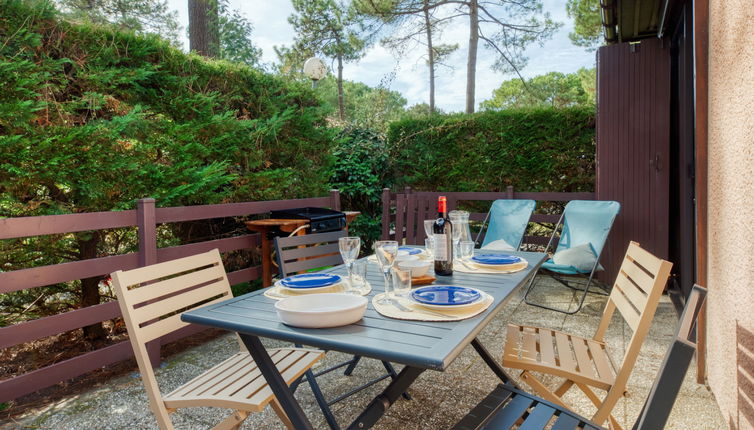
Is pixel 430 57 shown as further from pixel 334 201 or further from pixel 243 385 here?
pixel 243 385

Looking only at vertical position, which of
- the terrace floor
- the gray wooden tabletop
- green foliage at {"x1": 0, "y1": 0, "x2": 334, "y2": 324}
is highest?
green foliage at {"x1": 0, "y1": 0, "x2": 334, "y2": 324}

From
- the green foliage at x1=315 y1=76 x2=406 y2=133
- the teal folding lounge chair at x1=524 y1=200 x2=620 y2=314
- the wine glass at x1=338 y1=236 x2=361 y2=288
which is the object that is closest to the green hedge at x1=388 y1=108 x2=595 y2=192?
the green foliage at x1=315 y1=76 x2=406 y2=133

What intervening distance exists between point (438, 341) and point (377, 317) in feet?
0.87

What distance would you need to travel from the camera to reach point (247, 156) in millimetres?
4188

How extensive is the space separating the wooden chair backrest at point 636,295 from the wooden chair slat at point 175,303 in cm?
150

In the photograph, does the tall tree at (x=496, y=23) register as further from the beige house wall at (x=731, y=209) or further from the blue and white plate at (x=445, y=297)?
the blue and white plate at (x=445, y=297)

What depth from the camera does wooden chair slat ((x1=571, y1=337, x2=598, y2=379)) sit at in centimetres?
155

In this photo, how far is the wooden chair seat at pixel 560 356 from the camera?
153cm

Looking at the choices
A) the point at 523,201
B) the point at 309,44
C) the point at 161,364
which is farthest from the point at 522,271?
the point at 309,44

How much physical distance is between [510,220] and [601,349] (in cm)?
290

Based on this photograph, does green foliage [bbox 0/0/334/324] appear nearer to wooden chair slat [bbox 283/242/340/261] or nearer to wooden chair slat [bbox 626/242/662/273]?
wooden chair slat [bbox 283/242/340/261]

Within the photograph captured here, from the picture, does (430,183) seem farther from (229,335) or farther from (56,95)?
(56,95)

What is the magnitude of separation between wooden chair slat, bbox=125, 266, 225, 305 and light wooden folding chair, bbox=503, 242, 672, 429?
1218mm

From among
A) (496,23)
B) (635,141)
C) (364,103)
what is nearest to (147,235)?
(635,141)
